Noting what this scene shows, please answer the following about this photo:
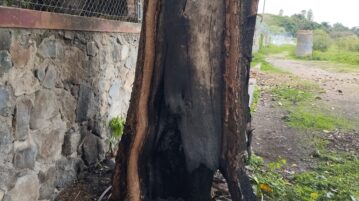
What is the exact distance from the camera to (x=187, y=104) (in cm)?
338

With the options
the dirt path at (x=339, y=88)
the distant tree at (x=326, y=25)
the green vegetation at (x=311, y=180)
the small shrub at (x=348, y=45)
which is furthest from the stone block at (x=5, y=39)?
the distant tree at (x=326, y=25)

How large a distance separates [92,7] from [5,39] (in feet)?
5.14

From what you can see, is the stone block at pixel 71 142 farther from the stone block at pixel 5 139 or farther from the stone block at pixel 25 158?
the stone block at pixel 5 139

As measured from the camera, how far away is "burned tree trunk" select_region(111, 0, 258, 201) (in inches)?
129

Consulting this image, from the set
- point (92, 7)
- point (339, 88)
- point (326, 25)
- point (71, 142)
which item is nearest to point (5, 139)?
point (71, 142)

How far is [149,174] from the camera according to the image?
345cm

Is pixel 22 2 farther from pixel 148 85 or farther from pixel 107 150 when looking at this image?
pixel 107 150

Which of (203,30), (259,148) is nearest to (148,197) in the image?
(203,30)

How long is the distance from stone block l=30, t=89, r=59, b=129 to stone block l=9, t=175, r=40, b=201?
37 cm

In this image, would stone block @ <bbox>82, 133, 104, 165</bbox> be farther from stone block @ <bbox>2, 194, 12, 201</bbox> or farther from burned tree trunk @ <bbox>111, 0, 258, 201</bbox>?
stone block @ <bbox>2, 194, 12, 201</bbox>

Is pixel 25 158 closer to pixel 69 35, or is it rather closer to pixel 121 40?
pixel 69 35

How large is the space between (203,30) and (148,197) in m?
1.34

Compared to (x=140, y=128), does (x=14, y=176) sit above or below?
below

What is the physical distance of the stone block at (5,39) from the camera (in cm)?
269
